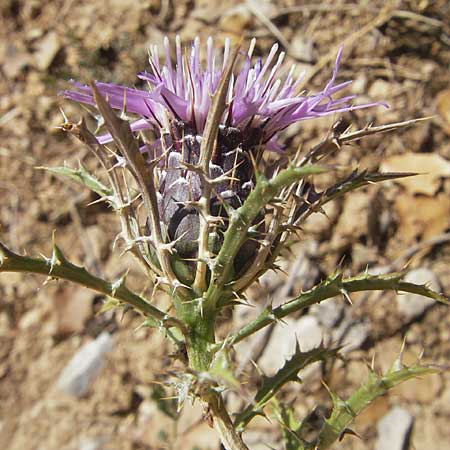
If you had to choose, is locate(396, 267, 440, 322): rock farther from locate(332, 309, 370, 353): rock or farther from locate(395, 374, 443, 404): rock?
locate(395, 374, 443, 404): rock

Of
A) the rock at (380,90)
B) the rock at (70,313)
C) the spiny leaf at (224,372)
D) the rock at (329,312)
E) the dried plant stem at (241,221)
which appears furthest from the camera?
the rock at (380,90)

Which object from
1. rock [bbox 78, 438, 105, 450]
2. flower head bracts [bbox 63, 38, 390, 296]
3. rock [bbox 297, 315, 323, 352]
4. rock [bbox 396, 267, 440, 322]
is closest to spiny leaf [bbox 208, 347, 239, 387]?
flower head bracts [bbox 63, 38, 390, 296]

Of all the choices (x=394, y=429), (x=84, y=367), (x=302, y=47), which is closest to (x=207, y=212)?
(x=394, y=429)

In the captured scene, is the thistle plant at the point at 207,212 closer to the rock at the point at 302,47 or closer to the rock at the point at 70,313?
the rock at the point at 70,313

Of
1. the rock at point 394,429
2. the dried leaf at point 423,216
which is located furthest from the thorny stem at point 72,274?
the dried leaf at point 423,216

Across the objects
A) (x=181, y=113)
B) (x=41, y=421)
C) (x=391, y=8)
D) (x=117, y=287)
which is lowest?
(x=41, y=421)

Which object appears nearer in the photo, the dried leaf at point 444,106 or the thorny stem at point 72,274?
the thorny stem at point 72,274

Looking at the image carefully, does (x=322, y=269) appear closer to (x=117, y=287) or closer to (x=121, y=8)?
(x=117, y=287)

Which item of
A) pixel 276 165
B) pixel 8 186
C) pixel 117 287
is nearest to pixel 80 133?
pixel 117 287
